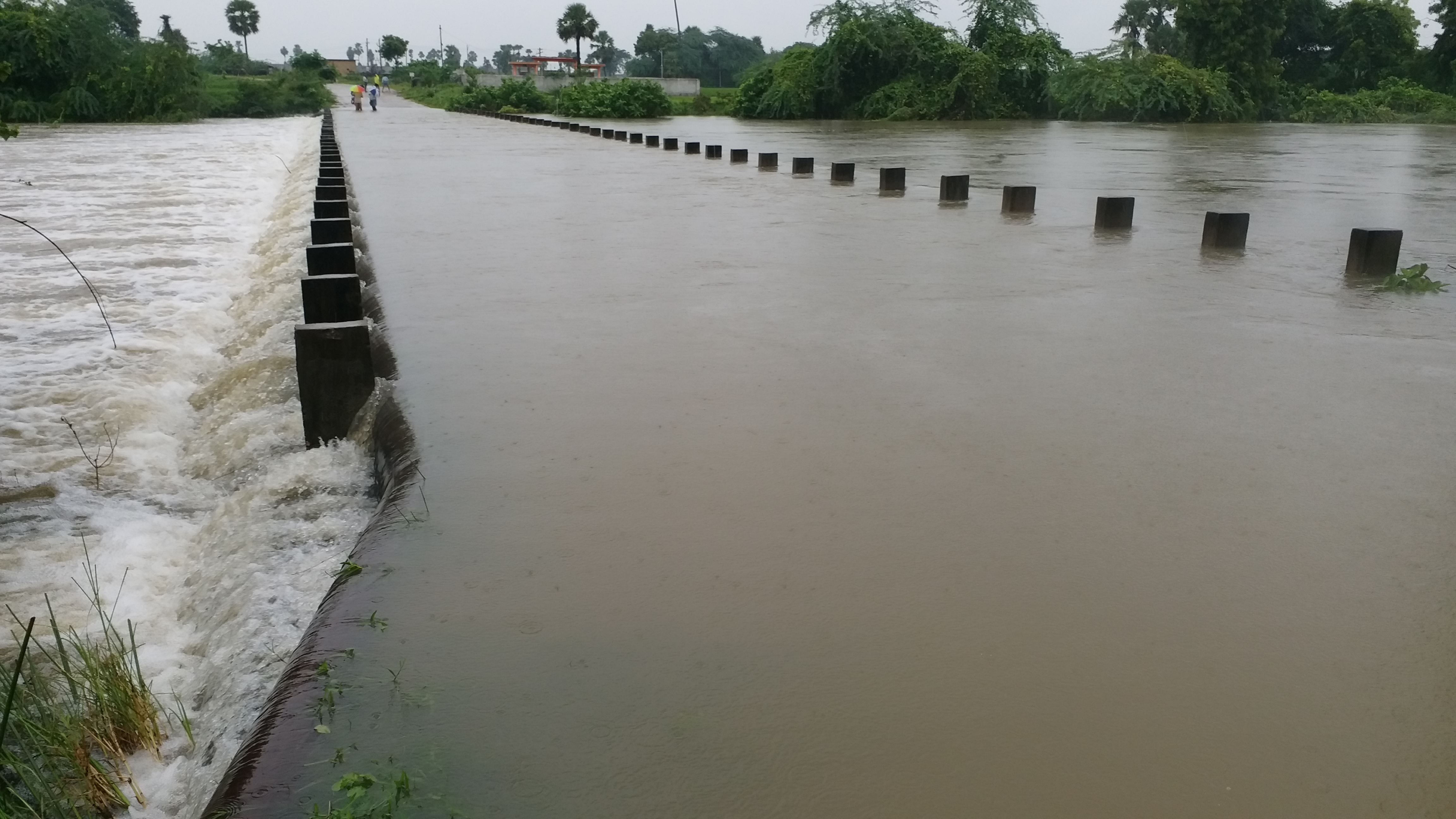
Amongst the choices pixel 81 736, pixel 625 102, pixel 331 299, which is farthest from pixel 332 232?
pixel 625 102

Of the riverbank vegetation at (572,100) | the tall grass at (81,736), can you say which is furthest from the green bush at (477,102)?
the tall grass at (81,736)

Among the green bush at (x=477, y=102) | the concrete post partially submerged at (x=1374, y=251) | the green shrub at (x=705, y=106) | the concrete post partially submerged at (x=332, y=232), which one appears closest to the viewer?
the concrete post partially submerged at (x=1374, y=251)

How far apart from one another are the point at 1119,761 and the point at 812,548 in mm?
913

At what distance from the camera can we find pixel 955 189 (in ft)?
30.0

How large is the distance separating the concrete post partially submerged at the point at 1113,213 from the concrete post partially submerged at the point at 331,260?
15.6ft

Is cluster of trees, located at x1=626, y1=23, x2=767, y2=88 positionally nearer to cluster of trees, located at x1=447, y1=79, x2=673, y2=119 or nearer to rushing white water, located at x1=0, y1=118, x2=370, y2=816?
cluster of trees, located at x1=447, y1=79, x2=673, y2=119

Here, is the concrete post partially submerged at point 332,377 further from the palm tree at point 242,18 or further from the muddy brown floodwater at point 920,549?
the palm tree at point 242,18

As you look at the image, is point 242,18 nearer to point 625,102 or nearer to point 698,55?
point 698,55

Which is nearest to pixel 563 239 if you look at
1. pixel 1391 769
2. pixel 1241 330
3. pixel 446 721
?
pixel 1241 330

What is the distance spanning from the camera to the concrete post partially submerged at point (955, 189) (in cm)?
912

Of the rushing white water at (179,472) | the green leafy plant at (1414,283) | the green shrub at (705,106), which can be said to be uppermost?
the green shrub at (705,106)

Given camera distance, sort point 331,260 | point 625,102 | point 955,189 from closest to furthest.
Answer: point 331,260
point 955,189
point 625,102

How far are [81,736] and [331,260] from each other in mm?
3277

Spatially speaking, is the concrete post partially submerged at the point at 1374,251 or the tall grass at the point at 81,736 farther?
the concrete post partially submerged at the point at 1374,251
